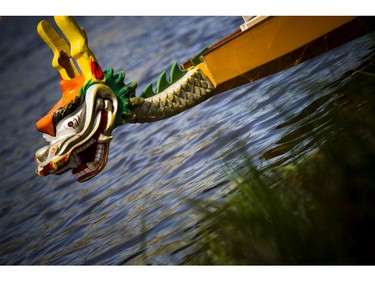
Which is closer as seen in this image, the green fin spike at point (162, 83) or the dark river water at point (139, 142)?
the dark river water at point (139, 142)

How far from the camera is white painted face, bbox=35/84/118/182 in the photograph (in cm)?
194

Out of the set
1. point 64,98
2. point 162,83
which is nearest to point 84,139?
point 64,98

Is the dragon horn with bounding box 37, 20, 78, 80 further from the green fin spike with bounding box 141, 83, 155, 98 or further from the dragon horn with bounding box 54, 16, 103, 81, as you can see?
the green fin spike with bounding box 141, 83, 155, 98

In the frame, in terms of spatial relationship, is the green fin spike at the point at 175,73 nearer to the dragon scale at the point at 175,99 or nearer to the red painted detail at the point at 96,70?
the dragon scale at the point at 175,99

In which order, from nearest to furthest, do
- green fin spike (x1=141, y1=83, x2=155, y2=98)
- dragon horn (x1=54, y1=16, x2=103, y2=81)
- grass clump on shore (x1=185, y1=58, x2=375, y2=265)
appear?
grass clump on shore (x1=185, y1=58, x2=375, y2=265) → dragon horn (x1=54, y1=16, x2=103, y2=81) → green fin spike (x1=141, y1=83, x2=155, y2=98)

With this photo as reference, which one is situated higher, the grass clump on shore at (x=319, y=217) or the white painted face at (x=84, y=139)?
the white painted face at (x=84, y=139)

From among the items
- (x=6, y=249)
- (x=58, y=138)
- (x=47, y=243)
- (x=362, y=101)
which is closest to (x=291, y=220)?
(x=362, y=101)

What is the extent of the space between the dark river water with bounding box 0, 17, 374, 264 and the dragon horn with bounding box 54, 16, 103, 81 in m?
0.19

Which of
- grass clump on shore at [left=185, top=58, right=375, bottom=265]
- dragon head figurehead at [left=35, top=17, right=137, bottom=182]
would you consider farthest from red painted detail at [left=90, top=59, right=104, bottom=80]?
grass clump on shore at [left=185, top=58, right=375, bottom=265]

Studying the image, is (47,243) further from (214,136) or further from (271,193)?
(271,193)

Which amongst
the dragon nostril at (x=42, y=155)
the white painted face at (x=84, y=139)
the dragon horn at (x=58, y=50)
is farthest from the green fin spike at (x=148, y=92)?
the dragon nostril at (x=42, y=155)

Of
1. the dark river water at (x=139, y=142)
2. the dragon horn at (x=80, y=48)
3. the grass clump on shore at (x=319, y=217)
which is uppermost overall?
the dragon horn at (x=80, y=48)

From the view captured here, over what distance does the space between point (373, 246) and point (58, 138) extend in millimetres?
1114

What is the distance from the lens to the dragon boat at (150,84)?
198 cm
